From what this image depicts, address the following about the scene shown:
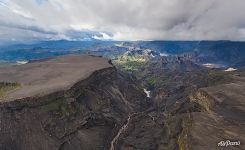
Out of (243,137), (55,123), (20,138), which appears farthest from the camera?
(55,123)

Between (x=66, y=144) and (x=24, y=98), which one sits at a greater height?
(x=24, y=98)

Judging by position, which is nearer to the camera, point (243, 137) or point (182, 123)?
point (243, 137)

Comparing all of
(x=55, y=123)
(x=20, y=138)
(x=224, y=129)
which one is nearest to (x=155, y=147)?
(x=224, y=129)

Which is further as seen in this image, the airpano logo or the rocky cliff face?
the rocky cliff face

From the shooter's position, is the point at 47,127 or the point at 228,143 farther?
the point at 47,127

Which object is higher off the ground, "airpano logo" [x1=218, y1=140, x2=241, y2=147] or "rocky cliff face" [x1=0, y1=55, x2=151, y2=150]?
"airpano logo" [x1=218, y1=140, x2=241, y2=147]

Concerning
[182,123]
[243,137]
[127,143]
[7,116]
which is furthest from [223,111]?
[7,116]

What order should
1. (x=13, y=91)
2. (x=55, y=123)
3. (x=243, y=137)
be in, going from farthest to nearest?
(x=13, y=91) < (x=55, y=123) < (x=243, y=137)

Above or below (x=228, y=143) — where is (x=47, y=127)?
below

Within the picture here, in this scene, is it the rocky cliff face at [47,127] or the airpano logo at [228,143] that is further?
the rocky cliff face at [47,127]

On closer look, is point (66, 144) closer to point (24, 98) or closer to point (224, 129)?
point (24, 98)

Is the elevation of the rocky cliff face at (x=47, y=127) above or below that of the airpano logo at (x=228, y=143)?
below
